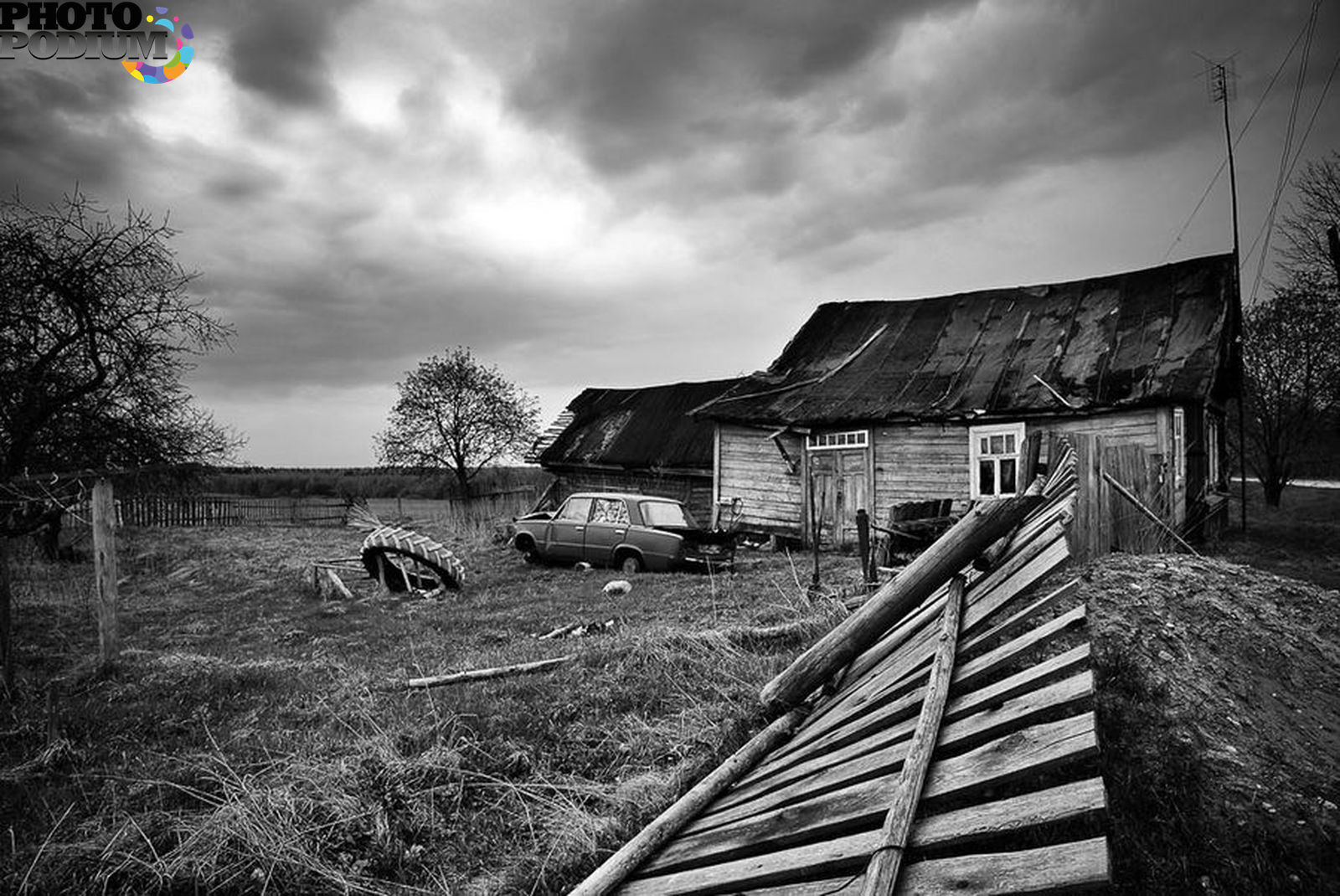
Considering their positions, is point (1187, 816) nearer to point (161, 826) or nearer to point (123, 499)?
point (161, 826)

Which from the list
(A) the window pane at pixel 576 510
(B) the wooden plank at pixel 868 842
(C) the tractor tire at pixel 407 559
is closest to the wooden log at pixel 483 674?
(B) the wooden plank at pixel 868 842

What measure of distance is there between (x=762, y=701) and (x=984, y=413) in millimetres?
12233

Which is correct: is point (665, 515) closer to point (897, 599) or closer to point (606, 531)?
point (606, 531)

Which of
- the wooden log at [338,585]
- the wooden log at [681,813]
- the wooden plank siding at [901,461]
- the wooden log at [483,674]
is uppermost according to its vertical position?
the wooden plank siding at [901,461]

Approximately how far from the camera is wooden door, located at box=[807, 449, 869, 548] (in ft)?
52.5

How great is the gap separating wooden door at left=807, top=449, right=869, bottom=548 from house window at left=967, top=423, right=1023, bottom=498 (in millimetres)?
2241

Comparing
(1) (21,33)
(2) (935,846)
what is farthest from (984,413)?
(1) (21,33)

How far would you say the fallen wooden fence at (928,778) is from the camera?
1819 mm

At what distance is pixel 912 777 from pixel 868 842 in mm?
228

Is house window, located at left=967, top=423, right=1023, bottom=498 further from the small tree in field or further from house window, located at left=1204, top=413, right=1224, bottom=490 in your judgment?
the small tree in field

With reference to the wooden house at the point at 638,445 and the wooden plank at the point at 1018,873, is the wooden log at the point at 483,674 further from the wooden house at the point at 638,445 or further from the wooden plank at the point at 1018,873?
the wooden house at the point at 638,445

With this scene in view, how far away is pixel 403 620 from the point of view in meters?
9.37

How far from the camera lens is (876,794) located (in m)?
2.28

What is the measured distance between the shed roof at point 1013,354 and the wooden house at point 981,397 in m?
0.04
